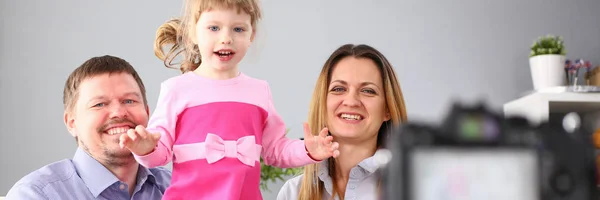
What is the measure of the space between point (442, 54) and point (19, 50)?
→ 7.53 feet

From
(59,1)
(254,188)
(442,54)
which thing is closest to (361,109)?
(254,188)

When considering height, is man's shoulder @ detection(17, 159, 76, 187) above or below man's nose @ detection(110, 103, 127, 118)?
below

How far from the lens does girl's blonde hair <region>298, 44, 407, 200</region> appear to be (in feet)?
5.09

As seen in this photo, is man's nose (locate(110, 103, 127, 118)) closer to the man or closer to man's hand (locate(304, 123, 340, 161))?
the man

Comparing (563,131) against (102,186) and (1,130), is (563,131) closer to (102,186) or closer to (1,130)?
(102,186)

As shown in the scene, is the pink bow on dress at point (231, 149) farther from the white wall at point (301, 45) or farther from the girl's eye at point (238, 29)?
the white wall at point (301, 45)

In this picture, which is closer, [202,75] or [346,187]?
[202,75]

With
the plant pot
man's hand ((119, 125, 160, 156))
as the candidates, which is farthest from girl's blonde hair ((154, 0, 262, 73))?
the plant pot

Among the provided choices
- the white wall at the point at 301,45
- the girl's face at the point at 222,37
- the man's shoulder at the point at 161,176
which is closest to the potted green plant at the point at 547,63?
the white wall at the point at 301,45

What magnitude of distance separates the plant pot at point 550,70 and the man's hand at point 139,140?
2667 mm

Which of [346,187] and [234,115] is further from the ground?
[234,115]

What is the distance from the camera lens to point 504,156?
385 mm

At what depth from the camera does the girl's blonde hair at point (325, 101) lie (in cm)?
155

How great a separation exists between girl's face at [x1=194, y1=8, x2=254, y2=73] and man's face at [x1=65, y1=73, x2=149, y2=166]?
0.34 metres
